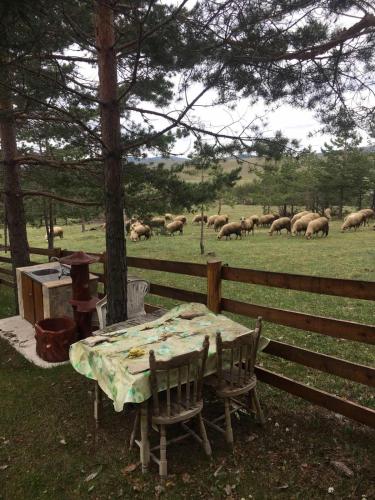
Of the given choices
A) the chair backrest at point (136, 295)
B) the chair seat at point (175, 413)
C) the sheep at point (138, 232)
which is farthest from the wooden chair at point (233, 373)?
the sheep at point (138, 232)

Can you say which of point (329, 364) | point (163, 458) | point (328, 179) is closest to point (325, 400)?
point (329, 364)

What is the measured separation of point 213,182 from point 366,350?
4.48 metres

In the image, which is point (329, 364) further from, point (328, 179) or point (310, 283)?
point (328, 179)

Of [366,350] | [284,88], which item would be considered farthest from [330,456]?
[284,88]

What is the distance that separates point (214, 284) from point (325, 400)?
1847mm

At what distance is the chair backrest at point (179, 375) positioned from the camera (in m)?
Answer: 3.05

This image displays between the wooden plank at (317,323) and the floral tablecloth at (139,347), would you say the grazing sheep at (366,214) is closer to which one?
the wooden plank at (317,323)

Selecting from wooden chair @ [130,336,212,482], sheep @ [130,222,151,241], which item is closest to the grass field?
wooden chair @ [130,336,212,482]

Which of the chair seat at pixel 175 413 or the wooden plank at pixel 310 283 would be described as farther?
the wooden plank at pixel 310 283

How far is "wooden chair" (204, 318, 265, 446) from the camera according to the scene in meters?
3.48

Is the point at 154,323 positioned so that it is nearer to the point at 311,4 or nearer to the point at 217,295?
the point at 217,295

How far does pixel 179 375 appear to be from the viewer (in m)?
3.19

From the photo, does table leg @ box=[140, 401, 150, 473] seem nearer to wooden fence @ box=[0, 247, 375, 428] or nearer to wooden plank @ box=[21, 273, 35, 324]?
wooden fence @ box=[0, 247, 375, 428]

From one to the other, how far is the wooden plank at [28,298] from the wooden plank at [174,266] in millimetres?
2499
